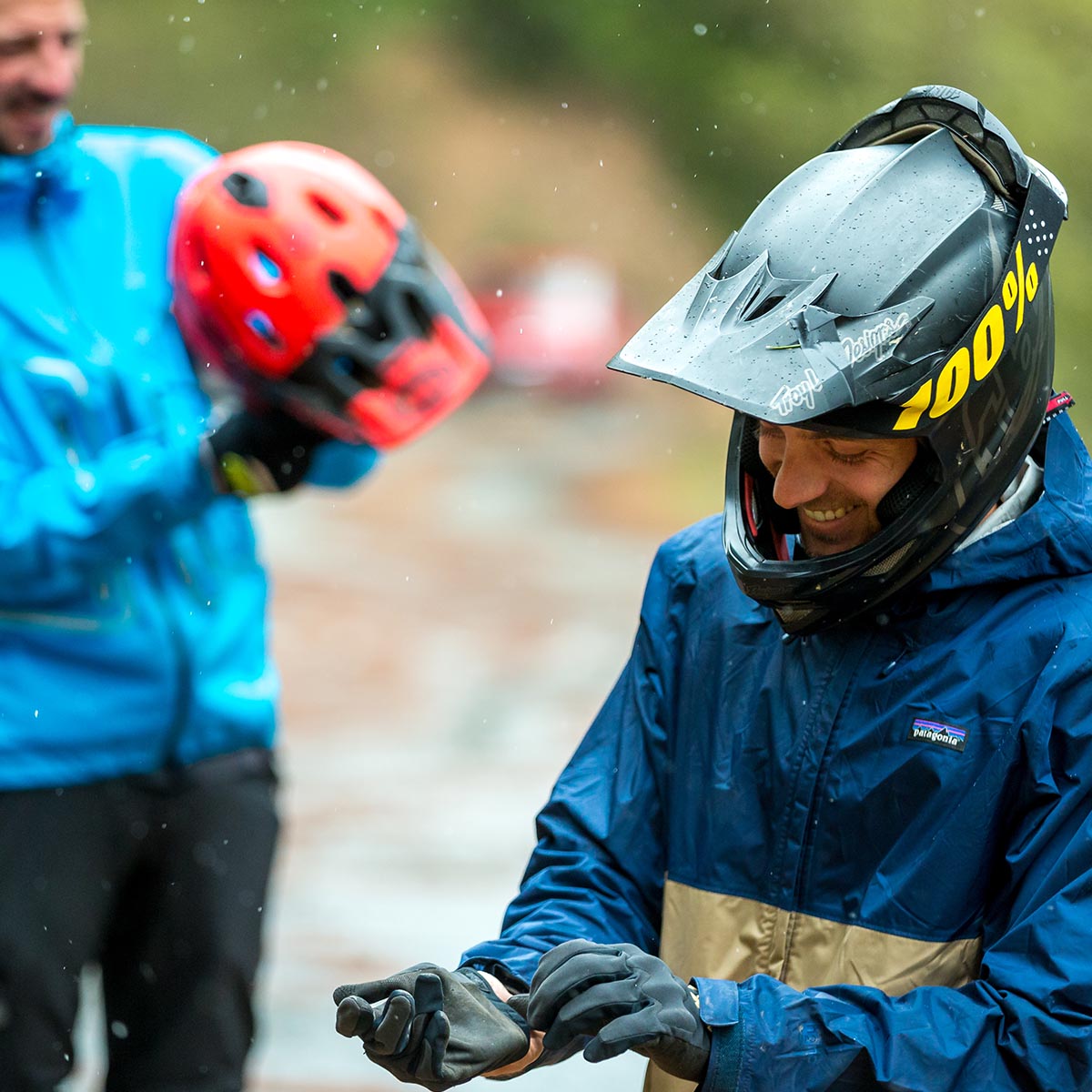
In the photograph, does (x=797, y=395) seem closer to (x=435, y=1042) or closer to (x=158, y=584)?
(x=435, y=1042)

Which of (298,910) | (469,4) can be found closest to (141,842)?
(298,910)

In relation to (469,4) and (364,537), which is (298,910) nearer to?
(364,537)

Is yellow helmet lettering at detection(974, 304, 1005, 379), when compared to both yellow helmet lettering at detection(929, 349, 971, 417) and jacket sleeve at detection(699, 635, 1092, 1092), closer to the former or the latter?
yellow helmet lettering at detection(929, 349, 971, 417)

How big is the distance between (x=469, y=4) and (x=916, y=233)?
26370mm

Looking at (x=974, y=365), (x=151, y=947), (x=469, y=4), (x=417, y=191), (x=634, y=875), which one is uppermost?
(x=974, y=365)

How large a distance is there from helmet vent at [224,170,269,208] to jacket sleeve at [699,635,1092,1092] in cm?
212

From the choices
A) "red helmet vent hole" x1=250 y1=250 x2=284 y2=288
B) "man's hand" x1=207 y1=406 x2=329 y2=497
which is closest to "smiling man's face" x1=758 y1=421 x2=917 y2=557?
"man's hand" x1=207 y1=406 x2=329 y2=497

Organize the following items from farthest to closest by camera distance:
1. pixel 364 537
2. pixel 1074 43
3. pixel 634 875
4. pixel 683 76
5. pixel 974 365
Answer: pixel 683 76
pixel 1074 43
pixel 364 537
pixel 634 875
pixel 974 365

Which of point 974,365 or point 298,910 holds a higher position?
point 974,365

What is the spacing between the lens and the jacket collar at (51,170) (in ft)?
11.3

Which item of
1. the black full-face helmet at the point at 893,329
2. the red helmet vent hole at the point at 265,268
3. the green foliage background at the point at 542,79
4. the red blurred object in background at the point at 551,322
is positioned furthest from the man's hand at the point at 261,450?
the red blurred object in background at the point at 551,322

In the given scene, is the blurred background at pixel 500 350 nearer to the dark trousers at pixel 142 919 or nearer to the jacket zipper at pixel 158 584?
the dark trousers at pixel 142 919

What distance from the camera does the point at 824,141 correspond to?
19375mm

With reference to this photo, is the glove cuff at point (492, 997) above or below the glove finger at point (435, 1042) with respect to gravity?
below
